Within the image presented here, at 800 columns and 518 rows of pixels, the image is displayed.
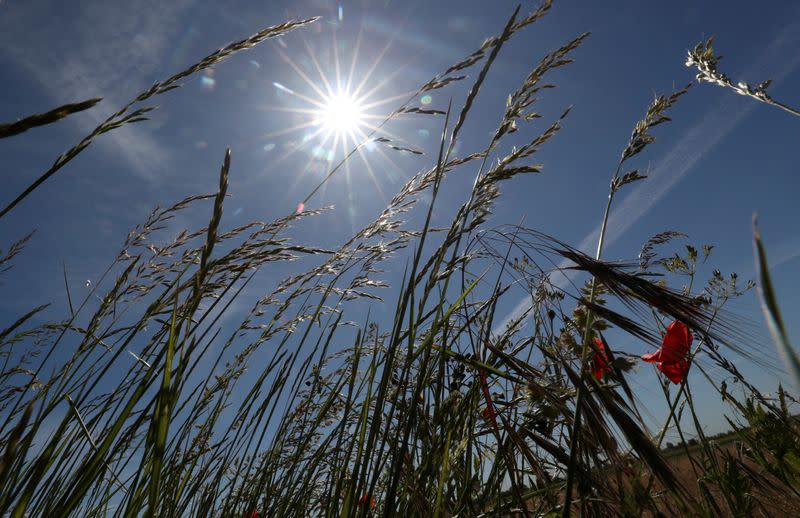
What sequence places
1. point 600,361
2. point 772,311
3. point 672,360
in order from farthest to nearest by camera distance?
point 672,360
point 600,361
point 772,311

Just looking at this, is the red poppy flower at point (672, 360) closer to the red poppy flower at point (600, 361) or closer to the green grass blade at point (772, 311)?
the red poppy flower at point (600, 361)

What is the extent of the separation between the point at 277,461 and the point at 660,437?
1.29 m

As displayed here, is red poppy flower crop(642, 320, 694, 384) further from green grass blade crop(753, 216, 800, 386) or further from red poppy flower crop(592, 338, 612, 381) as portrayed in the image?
green grass blade crop(753, 216, 800, 386)

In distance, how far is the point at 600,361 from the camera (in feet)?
4.39

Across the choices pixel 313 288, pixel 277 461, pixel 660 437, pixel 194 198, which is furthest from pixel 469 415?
pixel 194 198

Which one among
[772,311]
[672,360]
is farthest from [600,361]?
[772,311]

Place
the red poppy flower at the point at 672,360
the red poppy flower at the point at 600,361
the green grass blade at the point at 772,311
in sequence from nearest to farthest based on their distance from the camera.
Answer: the green grass blade at the point at 772,311
the red poppy flower at the point at 600,361
the red poppy flower at the point at 672,360

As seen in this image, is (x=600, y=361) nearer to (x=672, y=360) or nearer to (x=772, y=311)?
Result: (x=672, y=360)

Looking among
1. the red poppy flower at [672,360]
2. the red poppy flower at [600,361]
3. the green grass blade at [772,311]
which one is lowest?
the green grass blade at [772,311]

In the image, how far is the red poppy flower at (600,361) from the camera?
1201 millimetres

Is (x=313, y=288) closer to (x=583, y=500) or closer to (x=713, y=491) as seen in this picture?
(x=583, y=500)

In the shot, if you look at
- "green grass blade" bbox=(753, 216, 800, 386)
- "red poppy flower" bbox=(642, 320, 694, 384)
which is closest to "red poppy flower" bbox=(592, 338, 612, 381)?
"red poppy flower" bbox=(642, 320, 694, 384)

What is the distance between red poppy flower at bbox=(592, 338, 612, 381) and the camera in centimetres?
120

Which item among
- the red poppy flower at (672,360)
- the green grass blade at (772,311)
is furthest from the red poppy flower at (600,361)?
the green grass blade at (772,311)
